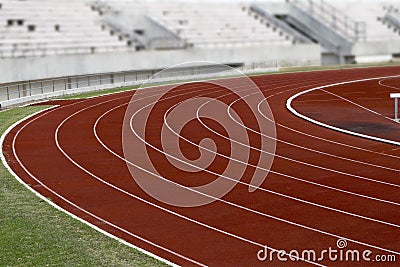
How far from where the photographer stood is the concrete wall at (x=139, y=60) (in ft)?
96.2


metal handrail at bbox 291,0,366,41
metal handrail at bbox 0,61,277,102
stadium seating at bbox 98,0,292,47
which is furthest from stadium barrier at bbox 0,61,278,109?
metal handrail at bbox 291,0,366,41

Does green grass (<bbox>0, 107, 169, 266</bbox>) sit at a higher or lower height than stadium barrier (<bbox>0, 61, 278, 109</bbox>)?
lower

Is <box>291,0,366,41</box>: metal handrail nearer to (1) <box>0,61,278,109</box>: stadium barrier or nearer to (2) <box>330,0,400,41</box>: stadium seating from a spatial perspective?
(2) <box>330,0,400,41</box>: stadium seating

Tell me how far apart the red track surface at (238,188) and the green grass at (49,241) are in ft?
1.07

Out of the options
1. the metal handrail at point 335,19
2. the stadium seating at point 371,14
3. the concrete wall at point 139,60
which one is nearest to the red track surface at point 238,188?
the concrete wall at point 139,60

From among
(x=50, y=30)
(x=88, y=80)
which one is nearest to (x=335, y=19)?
(x=50, y=30)

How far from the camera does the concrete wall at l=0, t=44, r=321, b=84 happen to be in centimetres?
2933

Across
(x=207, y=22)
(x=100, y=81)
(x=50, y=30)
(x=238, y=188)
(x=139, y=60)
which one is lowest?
(x=238, y=188)

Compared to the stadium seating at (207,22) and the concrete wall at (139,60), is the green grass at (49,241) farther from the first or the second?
the stadium seating at (207,22)

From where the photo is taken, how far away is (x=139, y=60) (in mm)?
35625

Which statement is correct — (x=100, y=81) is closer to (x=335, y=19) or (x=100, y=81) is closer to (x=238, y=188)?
(x=238, y=188)

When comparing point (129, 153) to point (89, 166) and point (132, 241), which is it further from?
point (132, 241)
